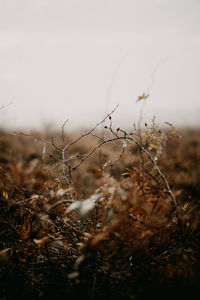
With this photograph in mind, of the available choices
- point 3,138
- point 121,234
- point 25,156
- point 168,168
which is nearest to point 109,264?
point 121,234

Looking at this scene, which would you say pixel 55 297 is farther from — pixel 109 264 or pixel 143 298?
pixel 143 298

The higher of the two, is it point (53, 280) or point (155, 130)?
point (155, 130)

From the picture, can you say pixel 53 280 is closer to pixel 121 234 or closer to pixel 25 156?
pixel 121 234

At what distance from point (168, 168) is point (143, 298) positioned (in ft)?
11.2

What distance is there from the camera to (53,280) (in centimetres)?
98

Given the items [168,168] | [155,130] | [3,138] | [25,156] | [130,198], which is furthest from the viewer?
[3,138]

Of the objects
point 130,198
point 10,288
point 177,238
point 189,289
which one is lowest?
point 10,288

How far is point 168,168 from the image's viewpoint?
4035mm

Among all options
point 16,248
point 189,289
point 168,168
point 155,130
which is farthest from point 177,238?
point 168,168

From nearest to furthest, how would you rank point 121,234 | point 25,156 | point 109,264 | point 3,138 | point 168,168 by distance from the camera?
point 121,234 < point 109,264 < point 168,168 < point 25,156 < point 3,138

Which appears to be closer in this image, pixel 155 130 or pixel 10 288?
pixel 10 288

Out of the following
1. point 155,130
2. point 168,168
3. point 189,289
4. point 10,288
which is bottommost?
point 168,168

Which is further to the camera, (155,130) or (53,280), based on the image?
(155,130)

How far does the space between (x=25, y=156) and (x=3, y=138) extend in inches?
50.1
